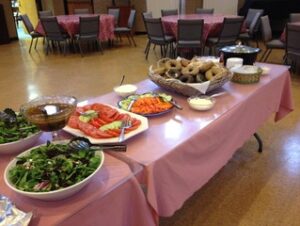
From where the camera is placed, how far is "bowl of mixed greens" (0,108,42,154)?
3.27 feet

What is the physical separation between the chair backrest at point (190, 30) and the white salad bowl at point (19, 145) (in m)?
3.78

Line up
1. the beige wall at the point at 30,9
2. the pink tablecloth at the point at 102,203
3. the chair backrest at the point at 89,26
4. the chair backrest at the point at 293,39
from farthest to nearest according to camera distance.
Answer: the beige wall at the point at 30,9, the chair backrest at the point at 89,26, the chair backrest at the point at 293,39, the pink tablecloth at the point at 102,203

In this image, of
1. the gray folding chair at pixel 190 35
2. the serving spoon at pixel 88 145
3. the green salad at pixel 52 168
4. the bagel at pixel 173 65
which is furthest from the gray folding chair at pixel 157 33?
the green salad at pixel 52 168

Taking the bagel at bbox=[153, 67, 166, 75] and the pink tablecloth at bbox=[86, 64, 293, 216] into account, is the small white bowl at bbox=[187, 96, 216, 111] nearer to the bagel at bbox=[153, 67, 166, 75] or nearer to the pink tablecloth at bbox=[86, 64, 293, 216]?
the pink tablecloth at bbox=[86, 64, 293, 216]

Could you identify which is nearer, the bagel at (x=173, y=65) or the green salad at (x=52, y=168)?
the green salad at (x=52, y=168)

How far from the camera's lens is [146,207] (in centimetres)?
97

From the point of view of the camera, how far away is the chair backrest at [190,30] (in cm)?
440

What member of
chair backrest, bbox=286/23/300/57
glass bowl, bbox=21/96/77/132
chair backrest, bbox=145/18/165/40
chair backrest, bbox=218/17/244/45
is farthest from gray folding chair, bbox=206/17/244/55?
glass bowl, bbox=21/96/77/132

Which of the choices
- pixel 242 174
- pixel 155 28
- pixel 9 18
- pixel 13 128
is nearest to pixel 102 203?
pixel 13 128

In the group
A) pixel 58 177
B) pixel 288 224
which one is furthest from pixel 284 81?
pixel 58 177

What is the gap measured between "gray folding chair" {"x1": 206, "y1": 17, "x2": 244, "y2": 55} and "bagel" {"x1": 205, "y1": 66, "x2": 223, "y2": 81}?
3218mm

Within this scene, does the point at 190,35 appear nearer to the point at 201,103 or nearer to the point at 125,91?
the point at 125,91

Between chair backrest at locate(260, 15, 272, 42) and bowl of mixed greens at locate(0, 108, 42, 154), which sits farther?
chair backrest at locate(260, 15, 272, 42)

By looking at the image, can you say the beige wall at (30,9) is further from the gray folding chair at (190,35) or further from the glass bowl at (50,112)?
the glass bowl at (50,112)
